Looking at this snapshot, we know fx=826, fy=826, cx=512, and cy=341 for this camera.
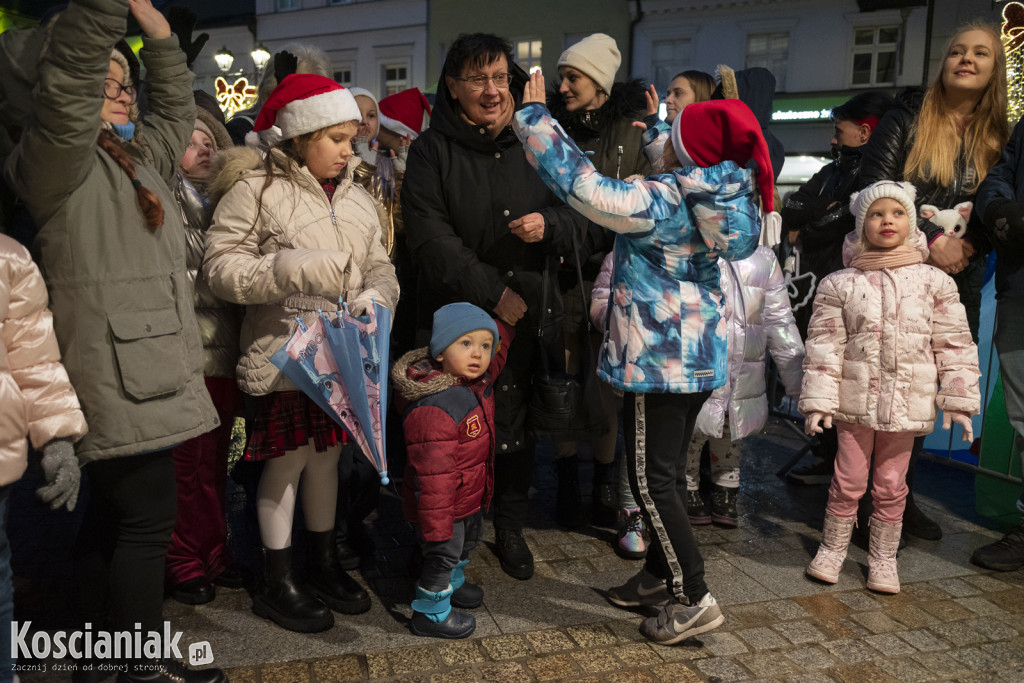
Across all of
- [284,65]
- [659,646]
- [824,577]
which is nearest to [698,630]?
[659,646]

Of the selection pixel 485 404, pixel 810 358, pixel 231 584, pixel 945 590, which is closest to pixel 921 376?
pixel 810 358

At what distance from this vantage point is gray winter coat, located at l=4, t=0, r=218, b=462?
7.68ft

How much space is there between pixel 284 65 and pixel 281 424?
2.19 meters

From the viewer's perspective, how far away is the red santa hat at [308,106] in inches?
129

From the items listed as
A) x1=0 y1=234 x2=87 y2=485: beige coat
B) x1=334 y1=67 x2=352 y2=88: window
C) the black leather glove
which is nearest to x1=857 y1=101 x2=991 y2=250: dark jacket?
the black leather glove

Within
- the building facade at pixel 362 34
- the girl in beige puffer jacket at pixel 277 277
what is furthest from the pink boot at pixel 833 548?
the building facade at pixel 362 34

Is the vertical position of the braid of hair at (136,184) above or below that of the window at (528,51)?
below

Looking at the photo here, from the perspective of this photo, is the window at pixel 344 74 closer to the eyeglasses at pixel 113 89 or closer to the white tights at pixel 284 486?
the white tights at pixel 284 486

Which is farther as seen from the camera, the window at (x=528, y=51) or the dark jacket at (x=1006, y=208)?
the window at (x=528, y=51)

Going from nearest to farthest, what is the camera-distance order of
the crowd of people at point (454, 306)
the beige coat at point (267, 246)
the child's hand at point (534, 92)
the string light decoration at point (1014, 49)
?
the crowd of people at point (454, 306) < the beige coat at point (267, 246) < the child's hand at point (534, 92) < the string light decoration at point (1014, 49)

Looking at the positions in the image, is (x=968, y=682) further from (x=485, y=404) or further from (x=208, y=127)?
(x=208, y=127)

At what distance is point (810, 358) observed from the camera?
13.4 feet

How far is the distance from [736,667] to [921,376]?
5.60ft

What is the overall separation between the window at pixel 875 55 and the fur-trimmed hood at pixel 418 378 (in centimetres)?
2221
